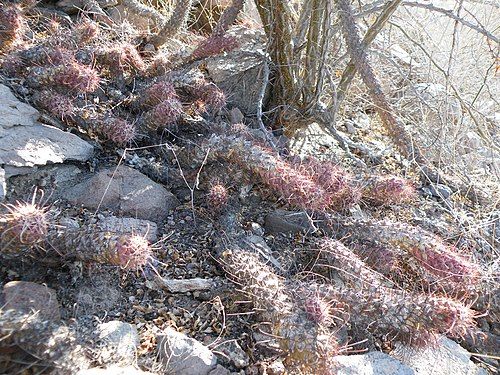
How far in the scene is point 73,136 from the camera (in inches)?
104

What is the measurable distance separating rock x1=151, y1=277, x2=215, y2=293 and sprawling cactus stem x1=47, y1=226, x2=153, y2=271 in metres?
0.25

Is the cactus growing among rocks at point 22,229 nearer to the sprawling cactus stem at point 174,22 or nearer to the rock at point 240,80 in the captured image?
the rock at point 240,80

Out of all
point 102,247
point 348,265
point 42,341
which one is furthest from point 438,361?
point 42,341

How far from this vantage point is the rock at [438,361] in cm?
205

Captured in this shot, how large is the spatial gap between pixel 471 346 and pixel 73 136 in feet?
7.06

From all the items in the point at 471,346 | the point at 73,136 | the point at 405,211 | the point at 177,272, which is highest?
the point at 405,211

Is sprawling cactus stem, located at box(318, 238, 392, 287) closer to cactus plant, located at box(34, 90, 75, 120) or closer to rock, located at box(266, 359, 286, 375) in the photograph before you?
rock, located at box(266, 359, 286, 375)

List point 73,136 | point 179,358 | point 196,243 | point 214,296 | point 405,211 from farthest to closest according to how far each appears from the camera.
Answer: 1. point 405,211
2. point 73,136
3. point 196,243
4. point 214,296
5. point 179,358

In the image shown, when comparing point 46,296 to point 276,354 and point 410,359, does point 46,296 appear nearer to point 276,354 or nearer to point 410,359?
point 276,354

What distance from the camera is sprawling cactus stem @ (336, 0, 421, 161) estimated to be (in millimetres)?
2947

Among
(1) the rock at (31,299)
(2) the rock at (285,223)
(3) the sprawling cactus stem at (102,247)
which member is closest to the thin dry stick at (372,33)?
(2) the rock at (285,223)

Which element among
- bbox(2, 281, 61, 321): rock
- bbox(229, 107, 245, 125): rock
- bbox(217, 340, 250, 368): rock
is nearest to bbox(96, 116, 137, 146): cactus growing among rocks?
bbox(229, 107, 245, 125): rock

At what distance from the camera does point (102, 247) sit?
190 centimetres

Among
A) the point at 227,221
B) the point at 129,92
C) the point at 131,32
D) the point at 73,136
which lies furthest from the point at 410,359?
the point at 131,32
